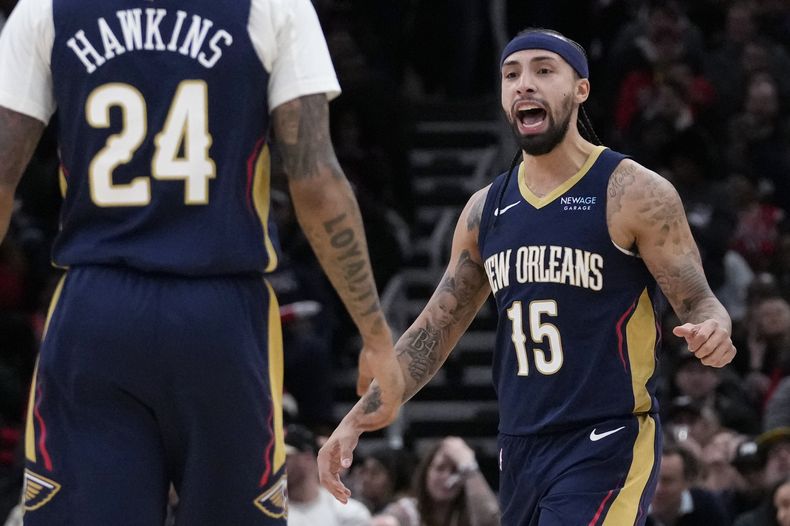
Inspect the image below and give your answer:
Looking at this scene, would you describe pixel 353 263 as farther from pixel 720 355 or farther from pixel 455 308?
pixel 455 308

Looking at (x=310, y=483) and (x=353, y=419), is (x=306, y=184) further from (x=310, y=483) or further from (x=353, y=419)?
(x=310, y=483)

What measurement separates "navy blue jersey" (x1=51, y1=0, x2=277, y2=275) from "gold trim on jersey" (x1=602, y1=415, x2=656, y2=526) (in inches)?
81.0

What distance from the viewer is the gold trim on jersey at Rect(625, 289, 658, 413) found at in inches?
251

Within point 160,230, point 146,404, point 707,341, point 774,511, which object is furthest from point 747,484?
point 160,230

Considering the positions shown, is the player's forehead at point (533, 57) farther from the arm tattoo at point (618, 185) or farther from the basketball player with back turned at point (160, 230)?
the basketball player with back turned at point (160, 230)

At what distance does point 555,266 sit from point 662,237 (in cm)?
43

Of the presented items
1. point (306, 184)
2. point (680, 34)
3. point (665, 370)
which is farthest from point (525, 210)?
point (680, 34)

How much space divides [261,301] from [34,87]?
92cm

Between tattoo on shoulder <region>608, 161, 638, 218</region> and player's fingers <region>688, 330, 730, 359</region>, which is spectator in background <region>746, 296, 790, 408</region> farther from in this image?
player's fingers <region>688, 330, 730, 359</region>

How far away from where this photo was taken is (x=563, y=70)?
678 cm

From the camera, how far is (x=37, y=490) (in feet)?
16.0

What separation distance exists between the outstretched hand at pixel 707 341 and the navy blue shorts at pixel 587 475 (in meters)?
0.62

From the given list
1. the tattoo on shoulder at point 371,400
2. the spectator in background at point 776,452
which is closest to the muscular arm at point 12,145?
the tattoo on shoulder at point 371,400

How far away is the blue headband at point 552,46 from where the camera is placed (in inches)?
266
